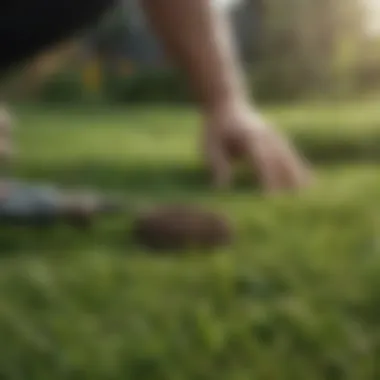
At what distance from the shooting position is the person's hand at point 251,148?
0.83 metres

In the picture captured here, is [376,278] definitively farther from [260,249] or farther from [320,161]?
[320,161]

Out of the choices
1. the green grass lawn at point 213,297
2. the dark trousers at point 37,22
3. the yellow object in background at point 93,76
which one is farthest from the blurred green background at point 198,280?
the yellow object in background at point 93,76

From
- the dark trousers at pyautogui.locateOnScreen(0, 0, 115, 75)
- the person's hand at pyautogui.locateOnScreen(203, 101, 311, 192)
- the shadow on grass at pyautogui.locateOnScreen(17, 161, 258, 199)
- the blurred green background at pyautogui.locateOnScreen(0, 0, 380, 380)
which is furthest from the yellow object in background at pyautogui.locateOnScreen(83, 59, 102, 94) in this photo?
the dark trousers at pyautogui.locateOnScreen(0, 0, 115, 75)

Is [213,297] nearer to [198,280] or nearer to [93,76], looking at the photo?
[198,280]

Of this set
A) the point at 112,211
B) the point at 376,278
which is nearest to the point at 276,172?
the point at 112,211

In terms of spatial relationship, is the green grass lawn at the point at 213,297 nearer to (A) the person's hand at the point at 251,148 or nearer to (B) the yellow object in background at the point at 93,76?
(A) the person's hand at the point at 251,148

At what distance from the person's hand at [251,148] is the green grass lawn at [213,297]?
2 cm

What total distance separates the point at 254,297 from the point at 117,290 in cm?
9

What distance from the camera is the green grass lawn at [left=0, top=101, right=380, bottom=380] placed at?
0.48m

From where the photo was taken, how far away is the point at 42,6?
62cm

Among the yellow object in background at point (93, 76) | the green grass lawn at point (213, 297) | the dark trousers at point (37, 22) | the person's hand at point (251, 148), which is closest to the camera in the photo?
the green grass lawn at point (213, 297)

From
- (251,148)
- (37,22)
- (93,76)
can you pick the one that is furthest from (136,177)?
(93,76)

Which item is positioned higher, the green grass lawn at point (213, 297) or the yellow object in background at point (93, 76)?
the yellow object in background at point (93, 76)

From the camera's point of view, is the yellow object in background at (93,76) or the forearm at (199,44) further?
the yellow object in background at (93,76)
